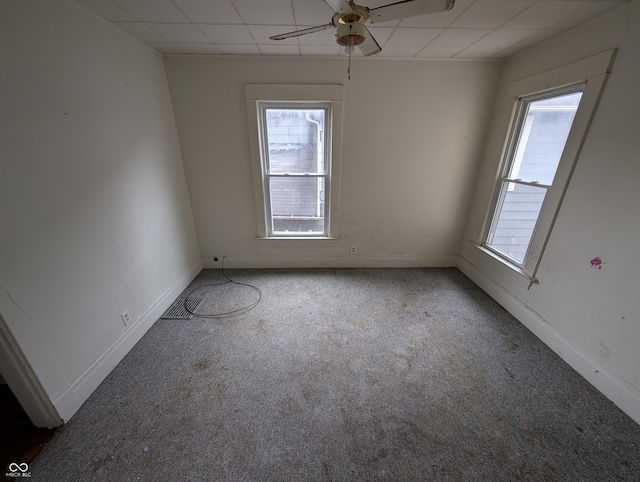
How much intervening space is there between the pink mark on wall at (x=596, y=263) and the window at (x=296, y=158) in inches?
84.2

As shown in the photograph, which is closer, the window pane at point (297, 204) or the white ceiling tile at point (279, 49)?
the white ceiling tile at point (279, 49)

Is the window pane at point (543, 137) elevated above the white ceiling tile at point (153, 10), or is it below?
below

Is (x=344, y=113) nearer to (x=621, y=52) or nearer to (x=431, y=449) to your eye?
(x=621, y=52)

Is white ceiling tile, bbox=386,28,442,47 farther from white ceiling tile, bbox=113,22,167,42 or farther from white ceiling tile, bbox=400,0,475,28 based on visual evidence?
white ceiling tile, bbox=113,22,167,42

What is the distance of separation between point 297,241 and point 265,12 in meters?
2.10

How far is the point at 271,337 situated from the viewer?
204cm

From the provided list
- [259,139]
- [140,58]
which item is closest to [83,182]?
[140,58]

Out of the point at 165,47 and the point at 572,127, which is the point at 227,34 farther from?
the point at 572,127

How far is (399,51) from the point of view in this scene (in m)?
2.22

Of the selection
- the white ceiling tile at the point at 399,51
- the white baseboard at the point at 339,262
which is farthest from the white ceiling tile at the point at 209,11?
the white baseboard at the point at 339,262

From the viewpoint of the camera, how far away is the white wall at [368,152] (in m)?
2.42

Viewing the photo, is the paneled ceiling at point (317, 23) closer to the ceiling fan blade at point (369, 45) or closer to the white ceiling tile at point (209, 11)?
the white ceiling tile at point (209, 11)

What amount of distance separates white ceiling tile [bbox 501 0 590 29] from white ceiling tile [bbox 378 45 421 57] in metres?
0.69

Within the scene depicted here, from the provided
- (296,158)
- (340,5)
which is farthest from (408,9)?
(296,158)
